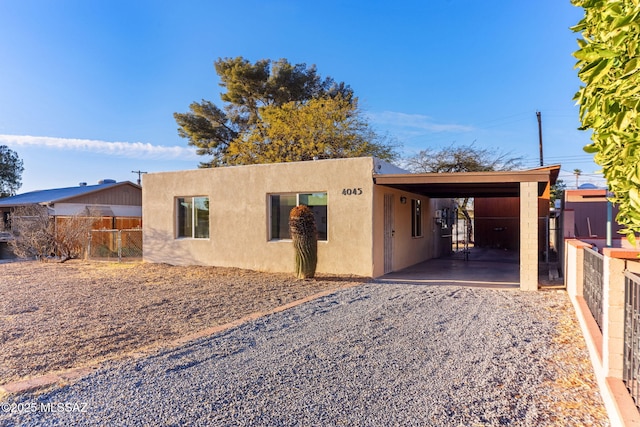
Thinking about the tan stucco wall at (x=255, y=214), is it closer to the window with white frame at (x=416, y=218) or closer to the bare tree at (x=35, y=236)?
the window with white frame at (x=416, y=218)

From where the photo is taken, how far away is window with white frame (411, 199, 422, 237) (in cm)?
1320

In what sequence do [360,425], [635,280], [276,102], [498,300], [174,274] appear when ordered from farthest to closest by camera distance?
[276,102], [174,274], [498,300], [360,425], [635,280]

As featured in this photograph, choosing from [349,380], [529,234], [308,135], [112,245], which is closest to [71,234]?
[112,245]

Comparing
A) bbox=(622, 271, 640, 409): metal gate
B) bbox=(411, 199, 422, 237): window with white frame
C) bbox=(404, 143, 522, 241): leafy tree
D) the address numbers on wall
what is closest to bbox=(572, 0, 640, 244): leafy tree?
bbox=(622, 271, 640, 409): metal gate

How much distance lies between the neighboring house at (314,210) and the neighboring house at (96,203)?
5144mm

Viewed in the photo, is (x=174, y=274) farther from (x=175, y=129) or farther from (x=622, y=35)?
(x=175, y=129)

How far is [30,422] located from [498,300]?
7046mm

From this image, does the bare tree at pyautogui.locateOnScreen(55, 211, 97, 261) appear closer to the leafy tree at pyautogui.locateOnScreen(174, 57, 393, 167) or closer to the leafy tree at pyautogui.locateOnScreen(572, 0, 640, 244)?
the leafy tree at pyautogui.locateOnScreen(174, 57, 393, 167)

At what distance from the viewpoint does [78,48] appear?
40.8 ft

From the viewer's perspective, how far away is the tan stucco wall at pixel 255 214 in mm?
9938

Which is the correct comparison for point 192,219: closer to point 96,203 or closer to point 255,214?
point 255,214

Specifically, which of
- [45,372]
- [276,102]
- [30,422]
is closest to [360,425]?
[30,422]

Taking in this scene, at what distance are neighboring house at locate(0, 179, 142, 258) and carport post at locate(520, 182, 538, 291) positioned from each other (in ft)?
50.0

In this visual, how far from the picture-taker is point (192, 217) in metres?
12.8
